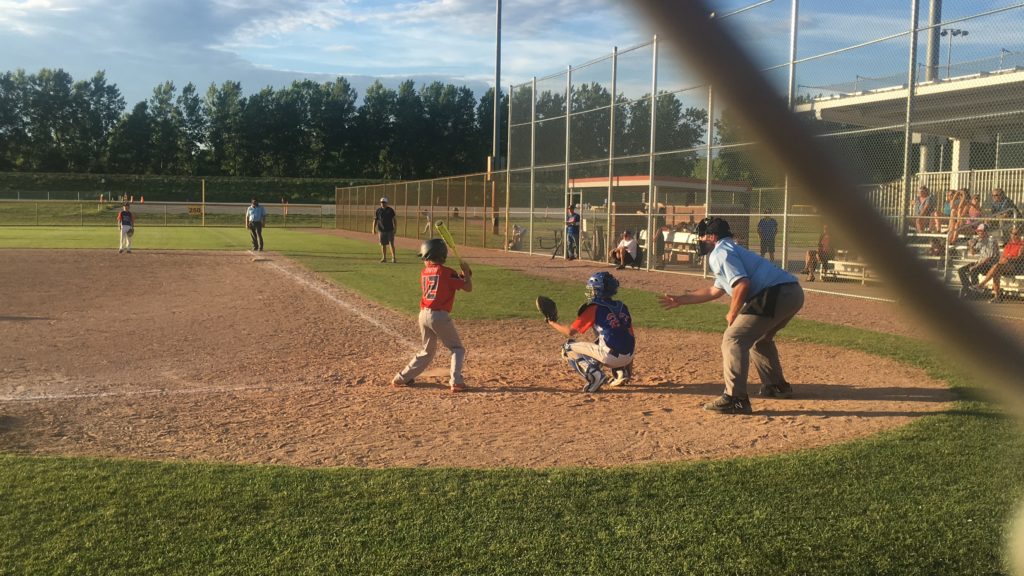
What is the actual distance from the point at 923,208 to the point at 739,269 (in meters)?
10.4

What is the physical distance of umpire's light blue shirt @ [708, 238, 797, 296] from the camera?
6508mm

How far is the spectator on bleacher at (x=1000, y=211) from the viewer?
14.0 m

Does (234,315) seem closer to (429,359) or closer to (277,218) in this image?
(429,359)

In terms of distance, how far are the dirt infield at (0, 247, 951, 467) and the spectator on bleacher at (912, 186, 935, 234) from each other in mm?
3326

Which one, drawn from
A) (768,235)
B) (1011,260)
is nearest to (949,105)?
(1011,260)

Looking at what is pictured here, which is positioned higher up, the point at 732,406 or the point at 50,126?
the point at 50,126

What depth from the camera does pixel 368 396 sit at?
7324mm

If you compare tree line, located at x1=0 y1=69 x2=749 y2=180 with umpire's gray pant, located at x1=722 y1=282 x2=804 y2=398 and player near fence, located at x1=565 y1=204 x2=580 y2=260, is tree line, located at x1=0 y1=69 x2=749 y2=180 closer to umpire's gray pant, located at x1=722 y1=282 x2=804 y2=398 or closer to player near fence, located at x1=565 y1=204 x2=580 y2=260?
player near fence, located at x1=565 y1=204 x2=580 y2=260

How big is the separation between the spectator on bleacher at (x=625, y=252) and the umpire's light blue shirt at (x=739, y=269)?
584 inches

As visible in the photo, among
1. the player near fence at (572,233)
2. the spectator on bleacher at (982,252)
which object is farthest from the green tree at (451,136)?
the spectator on bleacher at (982,252)

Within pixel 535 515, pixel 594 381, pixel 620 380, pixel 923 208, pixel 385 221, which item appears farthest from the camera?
pixel 385 221

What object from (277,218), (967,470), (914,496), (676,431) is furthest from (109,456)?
(277,218)

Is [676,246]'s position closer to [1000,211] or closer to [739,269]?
[1000,211]

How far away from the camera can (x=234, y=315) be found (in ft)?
40.9
